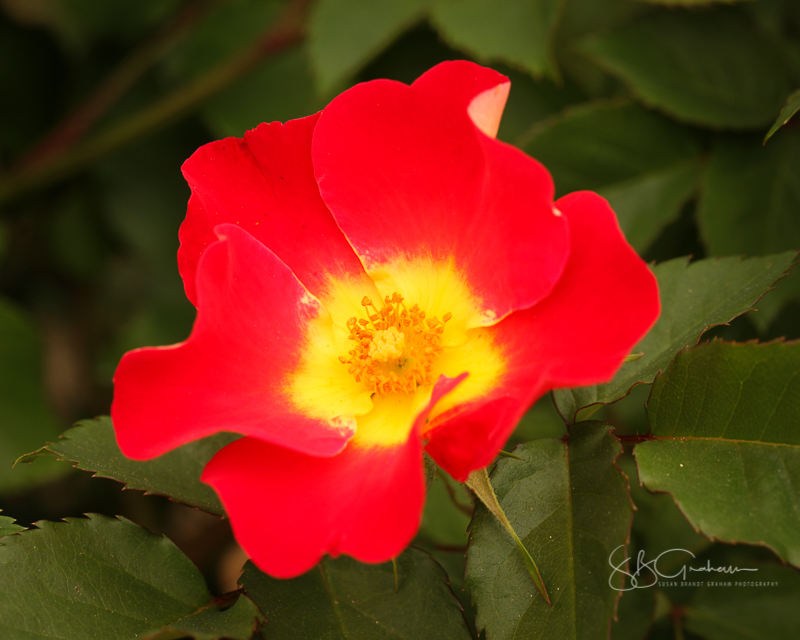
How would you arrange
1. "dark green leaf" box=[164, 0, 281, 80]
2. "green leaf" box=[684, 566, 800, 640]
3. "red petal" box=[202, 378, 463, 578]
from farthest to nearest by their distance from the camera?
"dark green leaf" box=[164, 0, 281, 80] → "green leaf" box=[684, 566, 800, 640] → "red petal" box=[202, 378, 463, 578]

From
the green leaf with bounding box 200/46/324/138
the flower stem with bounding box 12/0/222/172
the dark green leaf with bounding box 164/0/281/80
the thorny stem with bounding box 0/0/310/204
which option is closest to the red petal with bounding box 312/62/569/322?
the green leaf with bounding box 200/46/324/138

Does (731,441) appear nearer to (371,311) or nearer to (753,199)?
(371,311)

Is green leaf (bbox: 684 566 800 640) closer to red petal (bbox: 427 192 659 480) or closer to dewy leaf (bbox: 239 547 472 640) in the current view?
dewy leaf (bbox: 239 547 472 640)

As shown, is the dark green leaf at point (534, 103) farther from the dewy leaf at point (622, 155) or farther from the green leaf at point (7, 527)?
the green leaf at point (7, 527)

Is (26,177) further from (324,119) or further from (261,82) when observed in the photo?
(324,119)

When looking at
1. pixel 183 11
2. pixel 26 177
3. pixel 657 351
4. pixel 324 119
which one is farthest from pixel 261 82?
pixel 657 351
